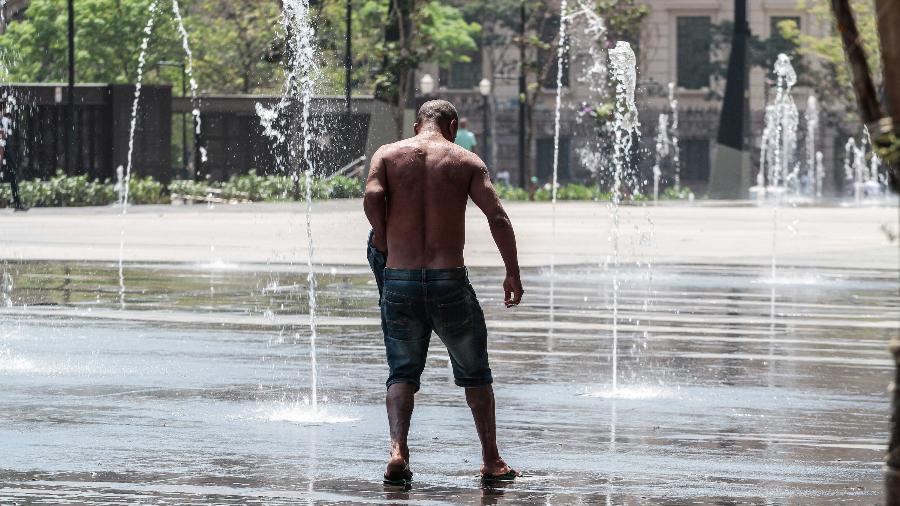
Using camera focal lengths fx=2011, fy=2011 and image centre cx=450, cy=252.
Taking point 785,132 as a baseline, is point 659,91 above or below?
above

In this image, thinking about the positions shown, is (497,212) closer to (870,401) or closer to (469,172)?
(469,172)

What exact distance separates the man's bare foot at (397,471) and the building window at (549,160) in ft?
258

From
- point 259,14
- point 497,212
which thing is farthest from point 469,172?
point 259,14

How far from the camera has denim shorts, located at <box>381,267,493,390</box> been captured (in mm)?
9094

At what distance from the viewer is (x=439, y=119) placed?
9344 mm

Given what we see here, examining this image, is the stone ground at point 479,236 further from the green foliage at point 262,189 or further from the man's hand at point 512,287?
the man's hand at point 512,287

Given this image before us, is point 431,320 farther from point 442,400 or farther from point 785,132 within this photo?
point 785,132

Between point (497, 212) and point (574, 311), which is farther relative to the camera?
point (574, 311)

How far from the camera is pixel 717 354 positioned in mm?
15695

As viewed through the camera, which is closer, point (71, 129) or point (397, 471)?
point (397, 471)

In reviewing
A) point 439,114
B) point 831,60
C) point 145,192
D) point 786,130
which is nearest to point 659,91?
point 786,130

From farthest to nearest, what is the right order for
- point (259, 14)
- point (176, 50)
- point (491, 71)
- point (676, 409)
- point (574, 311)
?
point (491, 71), point (176, 50), point (259, 14), point (574, 311), point (676, 409)

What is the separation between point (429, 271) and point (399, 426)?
A: 2.35 ft

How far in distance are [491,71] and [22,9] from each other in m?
23.9
